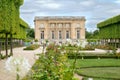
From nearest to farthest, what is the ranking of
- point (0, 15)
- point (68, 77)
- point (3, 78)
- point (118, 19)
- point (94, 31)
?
point (68, 77)
point (3, 78)
point (0, 15)
point (118, 19)
point (94, 31)

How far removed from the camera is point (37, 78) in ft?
14.1

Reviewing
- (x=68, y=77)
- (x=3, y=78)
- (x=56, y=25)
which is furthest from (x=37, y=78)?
(x=56, y=25)

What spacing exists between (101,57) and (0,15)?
7.14m

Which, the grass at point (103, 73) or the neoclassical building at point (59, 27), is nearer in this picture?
the grass at point (103, 73)

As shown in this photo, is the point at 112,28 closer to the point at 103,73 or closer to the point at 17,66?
the point at 103,73

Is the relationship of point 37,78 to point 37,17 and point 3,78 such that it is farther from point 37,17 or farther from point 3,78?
point 37,17

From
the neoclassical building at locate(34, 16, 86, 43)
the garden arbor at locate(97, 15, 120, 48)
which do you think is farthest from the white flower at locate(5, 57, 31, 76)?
the neoclassical building at locate(34, 16, 86, 43)

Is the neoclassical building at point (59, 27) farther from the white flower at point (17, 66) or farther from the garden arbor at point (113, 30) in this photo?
the white flower at point (17, 66)

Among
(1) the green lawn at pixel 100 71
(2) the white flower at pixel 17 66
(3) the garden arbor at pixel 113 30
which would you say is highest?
(3) the garden arbor at pixel 113 30

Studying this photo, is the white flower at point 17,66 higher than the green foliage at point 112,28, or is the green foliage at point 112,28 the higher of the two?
the green foliage at point 112,28

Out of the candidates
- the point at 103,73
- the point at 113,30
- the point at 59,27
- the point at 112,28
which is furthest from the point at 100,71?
the point at 59,27

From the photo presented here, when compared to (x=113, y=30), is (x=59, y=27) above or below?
above

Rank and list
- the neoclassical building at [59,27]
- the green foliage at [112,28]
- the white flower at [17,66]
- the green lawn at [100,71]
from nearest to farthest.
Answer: the white flower at [17,66] < the green lawn at [100,71] < the green foliage at [112,28] < the neoclassical building at [59,27]

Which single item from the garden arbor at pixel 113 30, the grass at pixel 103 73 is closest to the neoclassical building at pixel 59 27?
the garden arbor at pixel 113 30
